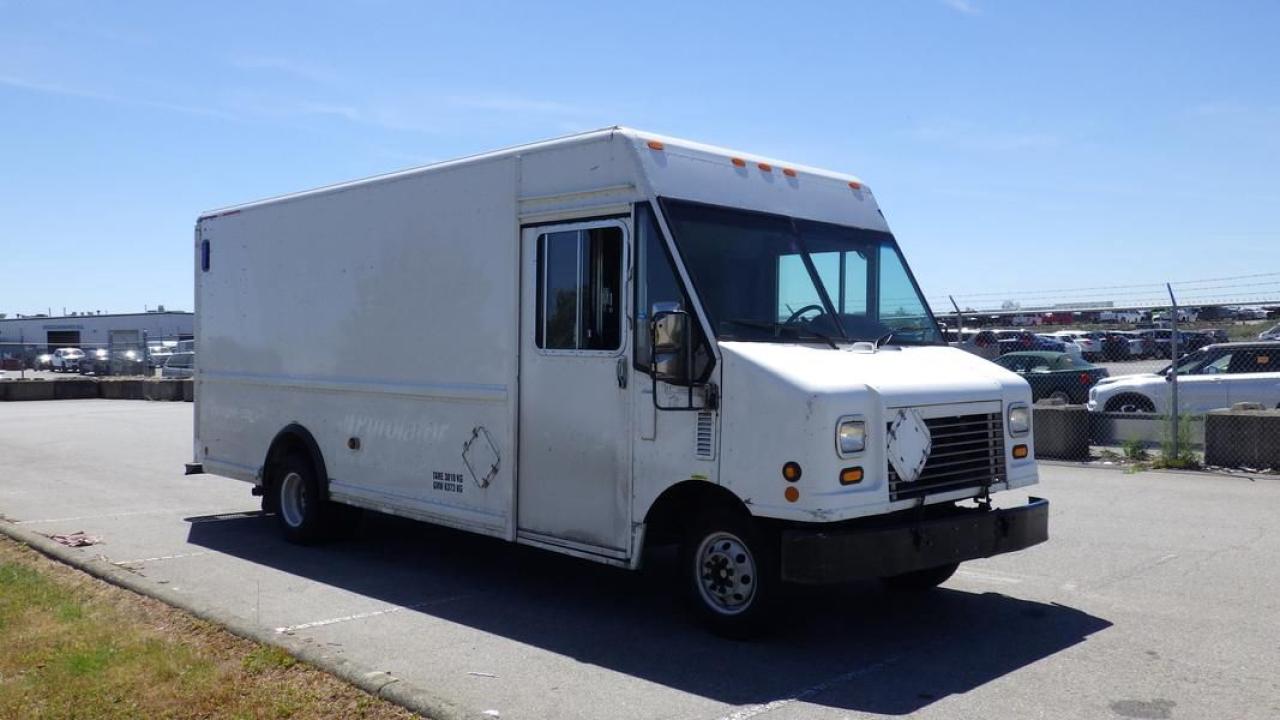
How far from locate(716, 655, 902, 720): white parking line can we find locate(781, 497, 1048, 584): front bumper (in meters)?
0.49

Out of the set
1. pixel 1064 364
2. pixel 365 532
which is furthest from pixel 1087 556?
pixel 1064 364

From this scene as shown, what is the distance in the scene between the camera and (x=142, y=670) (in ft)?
19.0

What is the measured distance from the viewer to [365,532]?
10445 mm

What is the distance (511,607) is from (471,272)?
2.35 metres

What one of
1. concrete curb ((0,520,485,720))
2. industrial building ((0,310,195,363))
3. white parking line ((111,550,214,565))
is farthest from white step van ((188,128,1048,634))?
industrial building ((0,310,195,363))

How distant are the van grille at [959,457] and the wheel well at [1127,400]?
1201 centimetres

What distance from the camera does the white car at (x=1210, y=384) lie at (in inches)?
644

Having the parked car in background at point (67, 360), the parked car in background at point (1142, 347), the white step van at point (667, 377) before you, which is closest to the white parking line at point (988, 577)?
the white step van at point (667, 377)

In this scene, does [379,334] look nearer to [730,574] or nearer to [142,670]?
[142,670]

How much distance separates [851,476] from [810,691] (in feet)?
3.70

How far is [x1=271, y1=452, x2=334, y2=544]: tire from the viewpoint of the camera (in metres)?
9.59

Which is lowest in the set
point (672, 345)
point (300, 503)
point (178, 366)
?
point (300, 503)

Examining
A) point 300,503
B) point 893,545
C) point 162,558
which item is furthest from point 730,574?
point 162,558

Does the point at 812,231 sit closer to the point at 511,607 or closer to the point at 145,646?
the point at 511,607
